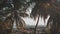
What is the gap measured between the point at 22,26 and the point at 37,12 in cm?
115

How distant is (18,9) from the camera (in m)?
13.6

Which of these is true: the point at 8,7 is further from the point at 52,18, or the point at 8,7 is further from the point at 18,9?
the point at 52,18

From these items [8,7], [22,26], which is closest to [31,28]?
[22,26]

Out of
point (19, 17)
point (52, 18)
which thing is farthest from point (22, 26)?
point (52, 18)

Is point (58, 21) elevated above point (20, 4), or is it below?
below

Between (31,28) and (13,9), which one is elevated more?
(13,9)

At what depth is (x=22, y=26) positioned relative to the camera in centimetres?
1362

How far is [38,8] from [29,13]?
528mm

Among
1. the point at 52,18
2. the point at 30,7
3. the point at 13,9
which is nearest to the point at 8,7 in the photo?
the point at 13,9

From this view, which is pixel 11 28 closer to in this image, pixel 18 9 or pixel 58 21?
pixel 18 9

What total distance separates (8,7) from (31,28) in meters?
1.67

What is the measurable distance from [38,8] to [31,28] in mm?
1087

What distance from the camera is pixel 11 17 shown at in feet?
44.9

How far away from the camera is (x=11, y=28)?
532 inches
